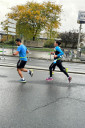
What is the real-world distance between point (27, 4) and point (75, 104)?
35.0 metres

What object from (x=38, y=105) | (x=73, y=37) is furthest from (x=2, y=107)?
(x=73, y=37)

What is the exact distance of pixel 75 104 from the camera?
415 cm

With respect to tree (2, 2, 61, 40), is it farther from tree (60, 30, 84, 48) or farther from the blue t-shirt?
the blue t-shirt

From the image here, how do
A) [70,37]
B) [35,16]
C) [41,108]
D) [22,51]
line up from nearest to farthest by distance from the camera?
[41,108] < [22,51] < [35,16] < [70,37]

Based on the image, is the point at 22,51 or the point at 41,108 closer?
the point at 41,108

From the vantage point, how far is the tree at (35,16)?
3388cm

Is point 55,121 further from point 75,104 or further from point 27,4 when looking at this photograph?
point 27,4

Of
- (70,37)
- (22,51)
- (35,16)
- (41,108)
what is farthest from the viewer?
(70,37)

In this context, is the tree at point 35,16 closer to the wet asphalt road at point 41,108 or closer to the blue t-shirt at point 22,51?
the blue t-shirt at point 22,51

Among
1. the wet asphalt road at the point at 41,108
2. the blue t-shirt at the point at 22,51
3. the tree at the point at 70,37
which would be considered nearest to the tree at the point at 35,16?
the tree at the point at 70,37

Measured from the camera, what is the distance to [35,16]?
34000 mm

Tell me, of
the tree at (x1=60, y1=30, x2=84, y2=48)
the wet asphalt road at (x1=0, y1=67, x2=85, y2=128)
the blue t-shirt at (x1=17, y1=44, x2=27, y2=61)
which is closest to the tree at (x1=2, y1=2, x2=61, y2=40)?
the tree at (x1=60, y1=30, x2=84, y2=48)

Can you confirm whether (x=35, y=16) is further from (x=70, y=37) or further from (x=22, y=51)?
(x=22, y=51)

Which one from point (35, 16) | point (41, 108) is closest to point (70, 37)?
point (35, 16)
